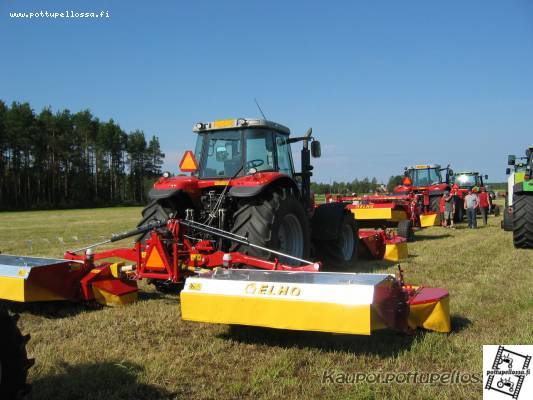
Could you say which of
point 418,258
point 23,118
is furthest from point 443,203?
point 23,118

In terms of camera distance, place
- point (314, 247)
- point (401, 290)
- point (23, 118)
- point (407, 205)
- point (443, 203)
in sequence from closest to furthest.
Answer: point (401, 290) < point (314, 247) < point (407, 205) < point (443, 203) < point (23, 118)

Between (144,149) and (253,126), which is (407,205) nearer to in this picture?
(253,126)

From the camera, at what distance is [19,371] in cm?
254

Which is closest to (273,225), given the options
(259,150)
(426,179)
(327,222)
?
(259,150)

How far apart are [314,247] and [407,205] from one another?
535cm

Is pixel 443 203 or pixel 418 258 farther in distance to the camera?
pixel 443 203

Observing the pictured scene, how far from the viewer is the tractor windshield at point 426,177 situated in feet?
59.9

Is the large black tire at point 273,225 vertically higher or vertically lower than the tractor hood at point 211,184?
lower

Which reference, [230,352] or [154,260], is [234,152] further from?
[230,352]

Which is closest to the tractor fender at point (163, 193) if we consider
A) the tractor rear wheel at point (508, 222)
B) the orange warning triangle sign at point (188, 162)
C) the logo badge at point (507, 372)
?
the orange warning triangle sign at point (188, 162)

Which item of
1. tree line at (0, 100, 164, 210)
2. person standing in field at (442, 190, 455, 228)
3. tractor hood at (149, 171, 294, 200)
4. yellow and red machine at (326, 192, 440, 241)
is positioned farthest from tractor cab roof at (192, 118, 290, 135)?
tree line at (0, 100, 164, 210)

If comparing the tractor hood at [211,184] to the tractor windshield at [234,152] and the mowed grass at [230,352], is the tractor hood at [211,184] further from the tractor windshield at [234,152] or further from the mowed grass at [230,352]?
the mowed grass at [230,352]

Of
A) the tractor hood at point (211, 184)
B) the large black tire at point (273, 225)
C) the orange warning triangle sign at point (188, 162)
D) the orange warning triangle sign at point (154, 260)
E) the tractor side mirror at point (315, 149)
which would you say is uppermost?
the tractor side mirror at point (315, 149)

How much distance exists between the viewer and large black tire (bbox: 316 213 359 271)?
7277 mm
